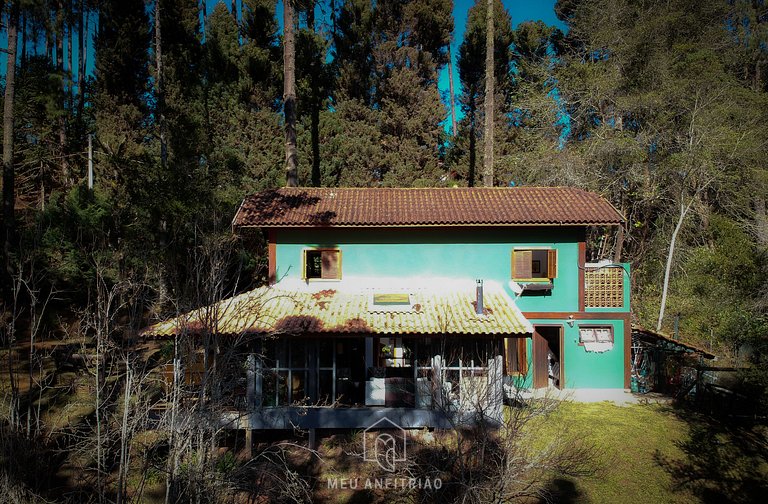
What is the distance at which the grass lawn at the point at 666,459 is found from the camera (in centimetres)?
804

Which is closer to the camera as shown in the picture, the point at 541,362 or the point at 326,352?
the point at 326,352

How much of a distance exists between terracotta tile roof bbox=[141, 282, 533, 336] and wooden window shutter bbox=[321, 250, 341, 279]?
0.73m

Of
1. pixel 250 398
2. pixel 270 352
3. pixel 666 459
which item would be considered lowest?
pixel 666 459

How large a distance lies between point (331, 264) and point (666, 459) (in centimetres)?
896

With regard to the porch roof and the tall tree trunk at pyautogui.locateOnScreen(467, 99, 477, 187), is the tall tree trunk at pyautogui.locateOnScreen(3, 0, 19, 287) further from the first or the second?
Answer: the porch roof

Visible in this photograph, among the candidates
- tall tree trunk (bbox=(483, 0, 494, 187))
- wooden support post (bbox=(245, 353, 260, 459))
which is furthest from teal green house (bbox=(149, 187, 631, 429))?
tall tree trunk (bbox=(483, 0, 494, 187))

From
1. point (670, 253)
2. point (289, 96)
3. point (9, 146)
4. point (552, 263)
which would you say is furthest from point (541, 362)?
point (9, 146)

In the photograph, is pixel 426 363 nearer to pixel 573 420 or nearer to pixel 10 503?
pixel 573 420

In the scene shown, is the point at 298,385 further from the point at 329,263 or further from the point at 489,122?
the point at 489,122

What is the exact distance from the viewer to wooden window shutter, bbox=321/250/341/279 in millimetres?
12631

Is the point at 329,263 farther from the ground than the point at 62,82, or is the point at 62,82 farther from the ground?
the point at 62,82

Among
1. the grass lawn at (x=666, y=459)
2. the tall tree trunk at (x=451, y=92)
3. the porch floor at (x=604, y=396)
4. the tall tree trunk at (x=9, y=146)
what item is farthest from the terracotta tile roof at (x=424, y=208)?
the tall tree trunk at (x=451, y=92)

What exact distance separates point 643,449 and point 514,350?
425 cm

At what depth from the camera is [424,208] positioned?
1302 cm
